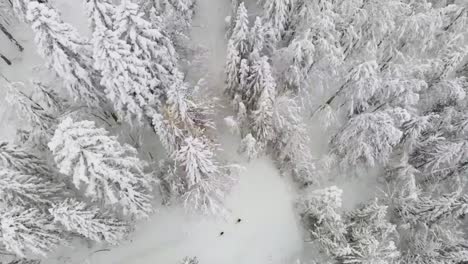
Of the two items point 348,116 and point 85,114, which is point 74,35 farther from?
point 348,116

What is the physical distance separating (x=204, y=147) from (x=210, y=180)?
2.56 metres

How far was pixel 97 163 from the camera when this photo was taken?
1706cm

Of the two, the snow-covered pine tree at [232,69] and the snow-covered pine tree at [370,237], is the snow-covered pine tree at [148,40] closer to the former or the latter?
the snow-covered pine tree at [232,69]

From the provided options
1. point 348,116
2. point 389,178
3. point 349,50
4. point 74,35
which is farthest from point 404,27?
point 74,35

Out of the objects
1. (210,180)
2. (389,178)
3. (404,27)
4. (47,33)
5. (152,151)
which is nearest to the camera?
(47,33)

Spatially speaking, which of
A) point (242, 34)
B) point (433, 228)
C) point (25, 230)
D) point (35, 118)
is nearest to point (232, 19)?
point (242, 34)

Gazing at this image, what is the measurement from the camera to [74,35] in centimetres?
1967

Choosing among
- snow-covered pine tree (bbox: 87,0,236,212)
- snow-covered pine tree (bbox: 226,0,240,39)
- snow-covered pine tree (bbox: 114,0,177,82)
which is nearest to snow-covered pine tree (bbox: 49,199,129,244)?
snow-covered pine tree (bbox: 87,0,236,212)

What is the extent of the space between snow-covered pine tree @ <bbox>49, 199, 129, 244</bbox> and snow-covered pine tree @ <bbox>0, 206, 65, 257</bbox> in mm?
659

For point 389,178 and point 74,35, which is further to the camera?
point 389,178

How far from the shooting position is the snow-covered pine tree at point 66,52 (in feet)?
59.1

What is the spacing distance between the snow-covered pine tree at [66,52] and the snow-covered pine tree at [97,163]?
4210 mm

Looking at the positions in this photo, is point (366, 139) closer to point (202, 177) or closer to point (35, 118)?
point (202, 177)

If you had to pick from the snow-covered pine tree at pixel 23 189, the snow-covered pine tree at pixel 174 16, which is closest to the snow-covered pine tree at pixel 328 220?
the snow-covered pine tree at pixel 174 16
